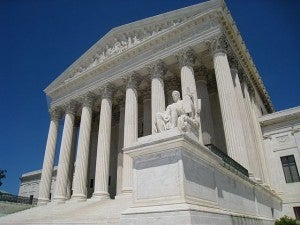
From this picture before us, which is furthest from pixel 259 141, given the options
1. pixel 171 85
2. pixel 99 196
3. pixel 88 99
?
pixel 88 99

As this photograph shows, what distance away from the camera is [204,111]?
2523 cm

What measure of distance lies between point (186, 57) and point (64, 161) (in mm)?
17291

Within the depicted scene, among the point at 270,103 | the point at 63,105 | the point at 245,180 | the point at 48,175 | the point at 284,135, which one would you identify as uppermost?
the point at 270,103

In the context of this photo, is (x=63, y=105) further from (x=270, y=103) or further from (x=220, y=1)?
(x=270, y=103)

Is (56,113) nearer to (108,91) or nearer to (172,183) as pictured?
(108,91)

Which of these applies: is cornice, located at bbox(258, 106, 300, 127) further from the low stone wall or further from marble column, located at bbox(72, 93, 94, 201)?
the low stone wall

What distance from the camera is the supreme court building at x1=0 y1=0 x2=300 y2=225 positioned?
762 centimetres

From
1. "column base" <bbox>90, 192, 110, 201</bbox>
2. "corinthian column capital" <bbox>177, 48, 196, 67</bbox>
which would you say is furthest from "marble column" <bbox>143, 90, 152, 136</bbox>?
"corinthian column capital" <bbox>177, 48, 196, 67</bbox>

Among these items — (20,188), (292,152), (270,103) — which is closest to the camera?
(292,152)

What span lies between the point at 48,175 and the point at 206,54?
2193 cm

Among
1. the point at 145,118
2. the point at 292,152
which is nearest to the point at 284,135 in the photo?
the point at 292,152

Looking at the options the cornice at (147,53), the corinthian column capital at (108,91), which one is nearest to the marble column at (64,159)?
the cornice at (147,53)

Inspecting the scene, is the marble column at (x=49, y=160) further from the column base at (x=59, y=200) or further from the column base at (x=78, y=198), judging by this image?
the column base at (x=78, y=198)

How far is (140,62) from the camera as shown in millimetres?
27078
